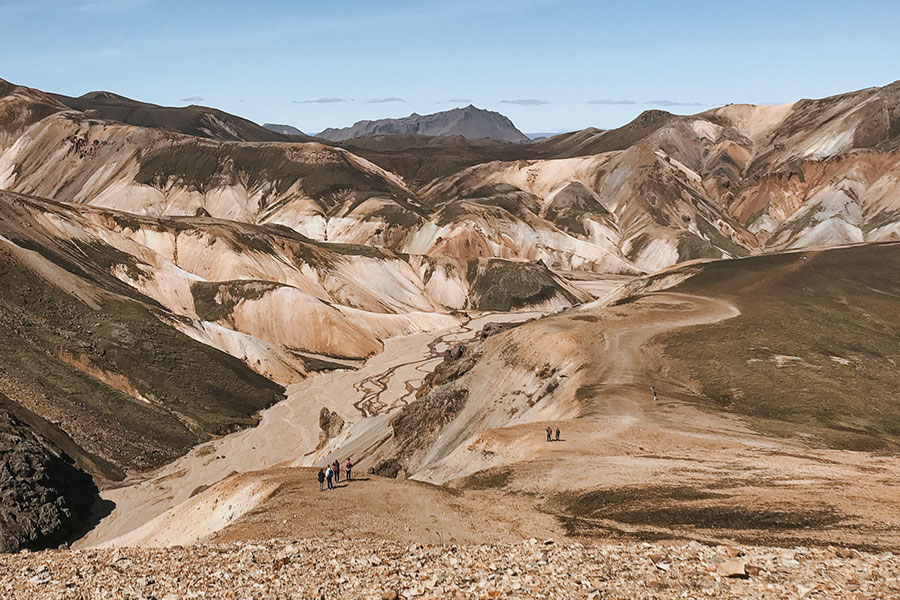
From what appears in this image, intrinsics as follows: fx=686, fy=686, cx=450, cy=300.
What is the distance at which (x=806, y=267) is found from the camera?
291 feet

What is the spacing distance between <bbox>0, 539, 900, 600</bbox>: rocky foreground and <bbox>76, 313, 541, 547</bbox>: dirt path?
31809 mm

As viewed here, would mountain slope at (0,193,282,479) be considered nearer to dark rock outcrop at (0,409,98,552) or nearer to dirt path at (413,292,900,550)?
dark rock outcrop at (0,409,98,552)

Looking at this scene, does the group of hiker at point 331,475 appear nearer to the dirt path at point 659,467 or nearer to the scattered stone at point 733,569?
the dirt path at point 659,467

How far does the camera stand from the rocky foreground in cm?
1423

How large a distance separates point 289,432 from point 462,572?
55.4 m

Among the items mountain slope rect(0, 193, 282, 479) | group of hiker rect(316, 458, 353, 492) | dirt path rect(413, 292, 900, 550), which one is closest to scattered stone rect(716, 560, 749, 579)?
dirt path rect(413, 292, 900, 550)

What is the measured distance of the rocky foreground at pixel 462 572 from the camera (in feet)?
46.7

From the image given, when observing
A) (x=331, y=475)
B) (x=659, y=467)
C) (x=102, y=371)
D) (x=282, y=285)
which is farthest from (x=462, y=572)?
(x=282, y=285)

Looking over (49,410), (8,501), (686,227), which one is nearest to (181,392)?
(49,410)

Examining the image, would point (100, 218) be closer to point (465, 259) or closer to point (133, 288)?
point (133, 288)

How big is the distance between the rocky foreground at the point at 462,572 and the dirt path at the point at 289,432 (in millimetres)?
31809

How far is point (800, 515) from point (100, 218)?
124 meters

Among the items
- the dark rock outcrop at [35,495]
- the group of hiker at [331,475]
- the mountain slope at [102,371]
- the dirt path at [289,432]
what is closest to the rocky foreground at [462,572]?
the group of hiker at [331,475]

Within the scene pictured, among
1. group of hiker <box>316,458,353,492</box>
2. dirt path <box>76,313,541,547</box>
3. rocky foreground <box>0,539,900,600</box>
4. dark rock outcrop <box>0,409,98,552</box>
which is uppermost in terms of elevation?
rocky foreground <box>0,539,900,600</box>
